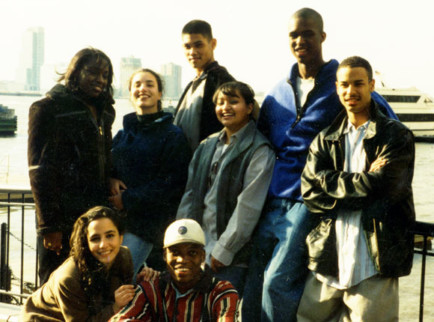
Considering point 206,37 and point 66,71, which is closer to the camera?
point 66,71

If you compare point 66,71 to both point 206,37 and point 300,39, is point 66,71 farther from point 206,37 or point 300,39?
point 300,39

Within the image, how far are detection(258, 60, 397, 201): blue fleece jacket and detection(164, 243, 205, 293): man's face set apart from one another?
0.71 m

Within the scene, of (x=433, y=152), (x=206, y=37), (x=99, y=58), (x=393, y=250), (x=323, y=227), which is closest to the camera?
(x=393, y=250)

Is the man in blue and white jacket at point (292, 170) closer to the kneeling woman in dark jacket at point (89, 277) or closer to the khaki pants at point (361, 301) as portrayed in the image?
the khaki pants at point (361, 301)

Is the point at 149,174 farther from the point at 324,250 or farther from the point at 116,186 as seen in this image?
the point at 324,250

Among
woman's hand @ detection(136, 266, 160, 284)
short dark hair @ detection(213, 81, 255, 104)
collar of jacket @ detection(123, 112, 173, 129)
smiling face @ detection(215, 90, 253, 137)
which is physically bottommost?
woman's hand @ detection(136, 266, 160, 284)

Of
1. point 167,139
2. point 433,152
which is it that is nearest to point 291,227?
point 167,139

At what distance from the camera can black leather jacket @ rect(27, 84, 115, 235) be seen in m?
3.85

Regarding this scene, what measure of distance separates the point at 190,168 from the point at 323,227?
1136mm

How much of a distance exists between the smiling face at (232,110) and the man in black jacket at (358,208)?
68 cm

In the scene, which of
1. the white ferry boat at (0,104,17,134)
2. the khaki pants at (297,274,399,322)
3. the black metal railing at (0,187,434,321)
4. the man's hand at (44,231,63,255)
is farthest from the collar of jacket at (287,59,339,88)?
the white ferry boat at (0,104,17,134)

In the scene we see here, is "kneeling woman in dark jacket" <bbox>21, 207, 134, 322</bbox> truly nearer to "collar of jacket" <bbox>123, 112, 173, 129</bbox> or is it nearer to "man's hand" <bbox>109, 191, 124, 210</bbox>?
"man's hand" <bbox>109, 191, 124, 210</bbox>

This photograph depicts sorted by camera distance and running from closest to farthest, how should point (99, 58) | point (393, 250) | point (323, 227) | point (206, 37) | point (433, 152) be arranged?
point (393, 250) < point (323, 227) < point (99, 58) < point (206, 37) < point (433, 152)

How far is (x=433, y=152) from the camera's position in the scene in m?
78.6
